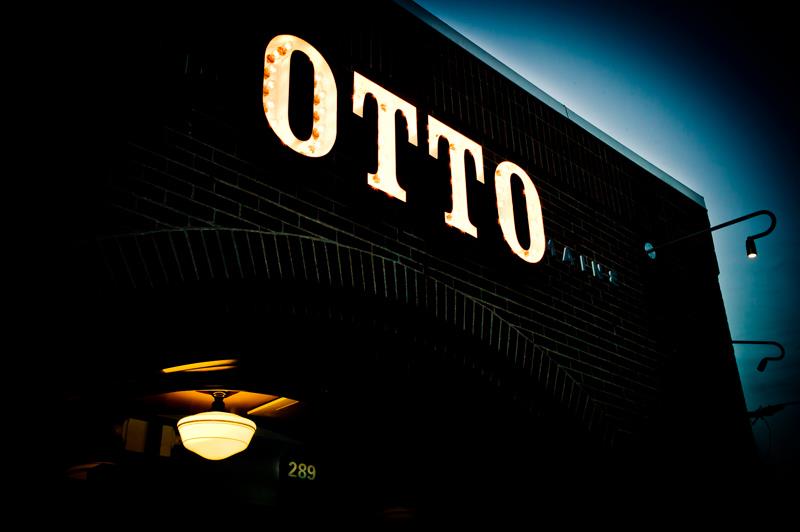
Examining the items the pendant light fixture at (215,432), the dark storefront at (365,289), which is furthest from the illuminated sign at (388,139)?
the pendant light fixture at (215,432)

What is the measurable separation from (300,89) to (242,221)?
0.99 metres

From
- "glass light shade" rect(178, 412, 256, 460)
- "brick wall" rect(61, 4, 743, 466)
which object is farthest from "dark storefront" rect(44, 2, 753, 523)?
"glass light shade" rect(178, 412, 256, 460)

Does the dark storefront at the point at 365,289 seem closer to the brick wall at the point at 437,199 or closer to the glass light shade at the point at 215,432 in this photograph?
the brick wall at the point at 437,199

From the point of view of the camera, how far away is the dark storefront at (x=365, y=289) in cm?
325

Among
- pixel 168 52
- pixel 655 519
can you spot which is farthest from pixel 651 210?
pixel 168 52

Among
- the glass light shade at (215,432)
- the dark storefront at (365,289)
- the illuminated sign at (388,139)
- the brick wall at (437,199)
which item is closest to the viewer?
the dark storefront at (365,289)

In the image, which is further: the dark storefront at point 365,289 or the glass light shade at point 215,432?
the glass light shade at point 215,432

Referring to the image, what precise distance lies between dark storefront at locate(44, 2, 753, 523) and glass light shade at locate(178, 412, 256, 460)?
462 mm

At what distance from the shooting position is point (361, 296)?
3977 millimetres

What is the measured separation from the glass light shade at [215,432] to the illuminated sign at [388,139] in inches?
79.6

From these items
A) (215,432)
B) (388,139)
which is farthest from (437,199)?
(215,432)

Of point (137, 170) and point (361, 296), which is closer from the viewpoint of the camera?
point (137, 170)

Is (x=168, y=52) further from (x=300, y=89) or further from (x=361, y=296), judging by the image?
(x=361, y=296)

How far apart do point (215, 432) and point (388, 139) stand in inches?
95.1
